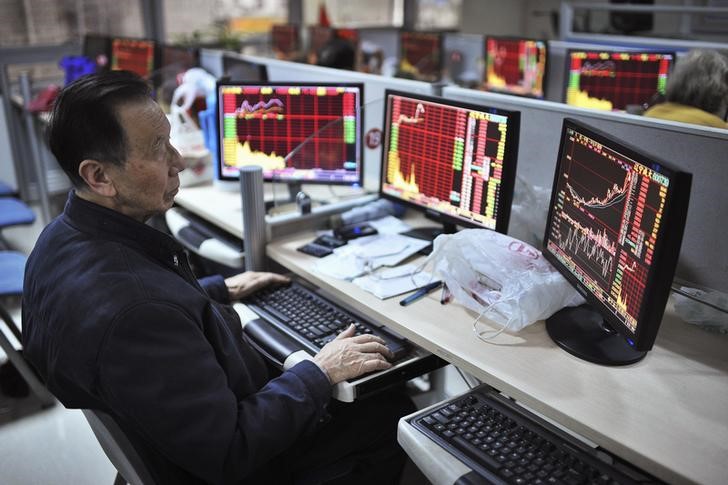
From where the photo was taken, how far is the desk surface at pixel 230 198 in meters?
2.15

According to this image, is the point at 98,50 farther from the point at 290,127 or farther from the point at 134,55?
the point at 290,127

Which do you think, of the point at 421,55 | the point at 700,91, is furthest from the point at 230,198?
the point at 421,55

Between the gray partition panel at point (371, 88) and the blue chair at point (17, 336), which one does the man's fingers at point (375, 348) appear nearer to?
the gray partition panel at point (371, 88)

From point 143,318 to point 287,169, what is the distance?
127 centimetres

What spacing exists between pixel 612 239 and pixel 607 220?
43 mm

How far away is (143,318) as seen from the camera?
1061 mm

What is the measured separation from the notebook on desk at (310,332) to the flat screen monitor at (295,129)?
Result: 514mm

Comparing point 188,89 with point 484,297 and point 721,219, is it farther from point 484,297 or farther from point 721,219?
point 721,219

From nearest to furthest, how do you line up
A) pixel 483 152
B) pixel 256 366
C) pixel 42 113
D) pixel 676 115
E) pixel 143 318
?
pixel 143 318 < pixel 256 366 < pixel 483 152 < pixel 676 115 < pixel 42 113

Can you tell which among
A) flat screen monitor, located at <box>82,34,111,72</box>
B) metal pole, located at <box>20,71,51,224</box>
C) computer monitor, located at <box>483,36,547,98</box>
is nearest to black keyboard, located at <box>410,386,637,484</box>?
computer monitor, located at <box>483,36,547,98</box>

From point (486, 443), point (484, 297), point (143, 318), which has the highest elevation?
point (143, 318)

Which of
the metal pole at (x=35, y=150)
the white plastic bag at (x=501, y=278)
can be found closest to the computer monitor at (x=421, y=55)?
the metal pole at (x=35, y=150)

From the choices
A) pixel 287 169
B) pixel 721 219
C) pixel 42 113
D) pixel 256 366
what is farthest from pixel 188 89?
pixel 721 219

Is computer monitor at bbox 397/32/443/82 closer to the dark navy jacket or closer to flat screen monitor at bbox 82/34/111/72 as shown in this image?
flat screen monitor at bbox 82/34/111/72
